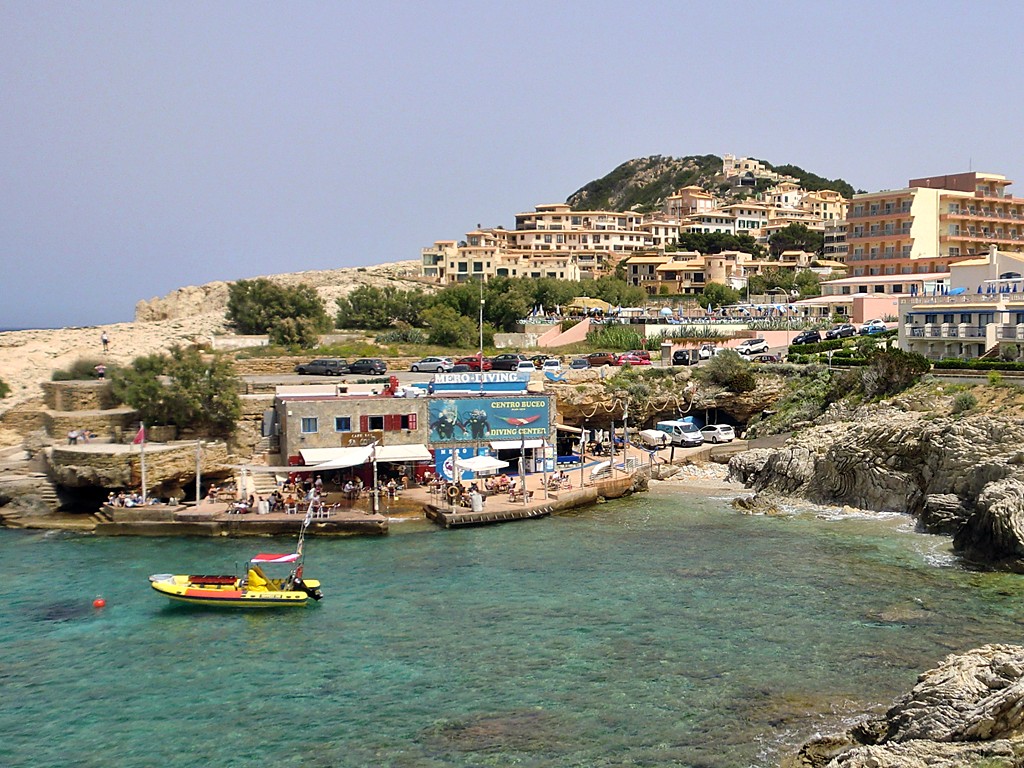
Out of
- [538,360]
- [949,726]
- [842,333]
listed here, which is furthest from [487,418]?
[842,333]

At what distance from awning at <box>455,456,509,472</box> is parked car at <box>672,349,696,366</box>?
21.5m

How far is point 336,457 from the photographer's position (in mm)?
36219

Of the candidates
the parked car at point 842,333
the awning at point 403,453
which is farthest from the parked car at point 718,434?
the awning at point 403,453

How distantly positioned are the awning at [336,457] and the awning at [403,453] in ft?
1.85

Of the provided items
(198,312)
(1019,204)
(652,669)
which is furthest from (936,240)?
(198,312)

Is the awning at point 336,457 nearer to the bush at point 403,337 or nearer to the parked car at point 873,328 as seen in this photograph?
the bush at point 403,337

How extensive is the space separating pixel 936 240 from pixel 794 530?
147 feet

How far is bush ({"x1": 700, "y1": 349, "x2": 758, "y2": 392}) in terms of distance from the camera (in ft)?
161

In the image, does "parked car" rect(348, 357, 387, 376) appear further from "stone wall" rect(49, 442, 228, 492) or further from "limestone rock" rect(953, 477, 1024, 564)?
"limestone rock" rect(953, 477, 1024, 564)

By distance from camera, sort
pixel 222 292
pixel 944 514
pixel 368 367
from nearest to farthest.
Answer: pixel 944 514, pixel 368 367, pixel 222 292

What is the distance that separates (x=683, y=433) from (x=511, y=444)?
10.2 meters

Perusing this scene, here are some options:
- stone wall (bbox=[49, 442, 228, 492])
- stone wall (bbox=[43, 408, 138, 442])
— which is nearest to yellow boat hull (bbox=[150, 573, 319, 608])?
stone wall (bbox=[49, 442, 228, 492])

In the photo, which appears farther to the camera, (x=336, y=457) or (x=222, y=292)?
(x=222, y=292)

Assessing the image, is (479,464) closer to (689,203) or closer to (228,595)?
(228,595)
